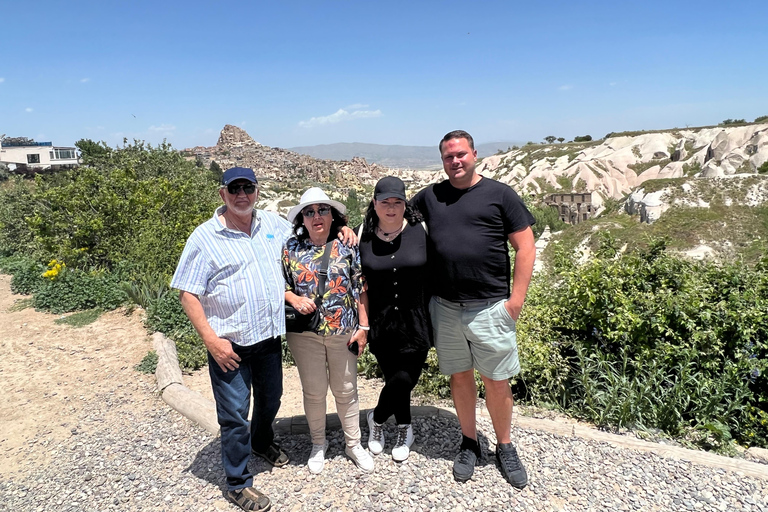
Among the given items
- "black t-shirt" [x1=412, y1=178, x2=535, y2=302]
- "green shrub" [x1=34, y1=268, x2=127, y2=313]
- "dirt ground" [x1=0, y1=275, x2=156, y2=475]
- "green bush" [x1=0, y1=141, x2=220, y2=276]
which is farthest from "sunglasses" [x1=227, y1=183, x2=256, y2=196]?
"green bush" [x1=0, y1=141, x2=220, y2=276]

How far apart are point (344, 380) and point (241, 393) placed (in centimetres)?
67

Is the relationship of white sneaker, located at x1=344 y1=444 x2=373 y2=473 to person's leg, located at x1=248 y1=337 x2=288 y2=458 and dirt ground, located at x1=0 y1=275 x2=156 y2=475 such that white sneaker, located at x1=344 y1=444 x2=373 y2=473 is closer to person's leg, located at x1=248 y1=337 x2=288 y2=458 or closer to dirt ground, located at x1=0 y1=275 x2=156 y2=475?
person's leg, located at x1=248 y1=337 x2=288 y2=458

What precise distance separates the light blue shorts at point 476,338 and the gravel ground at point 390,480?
77 centimetres

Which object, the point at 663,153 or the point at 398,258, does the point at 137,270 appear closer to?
the point at 398,258

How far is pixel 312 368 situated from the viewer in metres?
3.01

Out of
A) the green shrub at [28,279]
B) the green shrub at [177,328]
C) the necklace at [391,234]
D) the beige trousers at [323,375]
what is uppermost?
the necklace at [391,234]

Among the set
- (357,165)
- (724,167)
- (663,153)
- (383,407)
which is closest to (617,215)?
(724,167)

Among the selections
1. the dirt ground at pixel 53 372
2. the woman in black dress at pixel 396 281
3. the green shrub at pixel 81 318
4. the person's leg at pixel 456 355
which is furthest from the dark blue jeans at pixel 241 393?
the green shrub at pixel 81 318

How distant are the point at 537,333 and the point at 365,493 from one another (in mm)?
2275

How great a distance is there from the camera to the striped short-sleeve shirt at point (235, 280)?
8.51 ft

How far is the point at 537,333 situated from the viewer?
4.37 m

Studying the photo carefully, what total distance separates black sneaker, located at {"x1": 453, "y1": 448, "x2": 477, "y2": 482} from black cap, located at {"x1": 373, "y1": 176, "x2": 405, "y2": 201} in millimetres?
1857

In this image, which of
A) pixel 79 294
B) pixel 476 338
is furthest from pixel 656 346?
pixel 79 294

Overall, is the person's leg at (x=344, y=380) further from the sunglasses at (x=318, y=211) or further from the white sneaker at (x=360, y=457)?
the sunglasses at (x=318, y=211)
